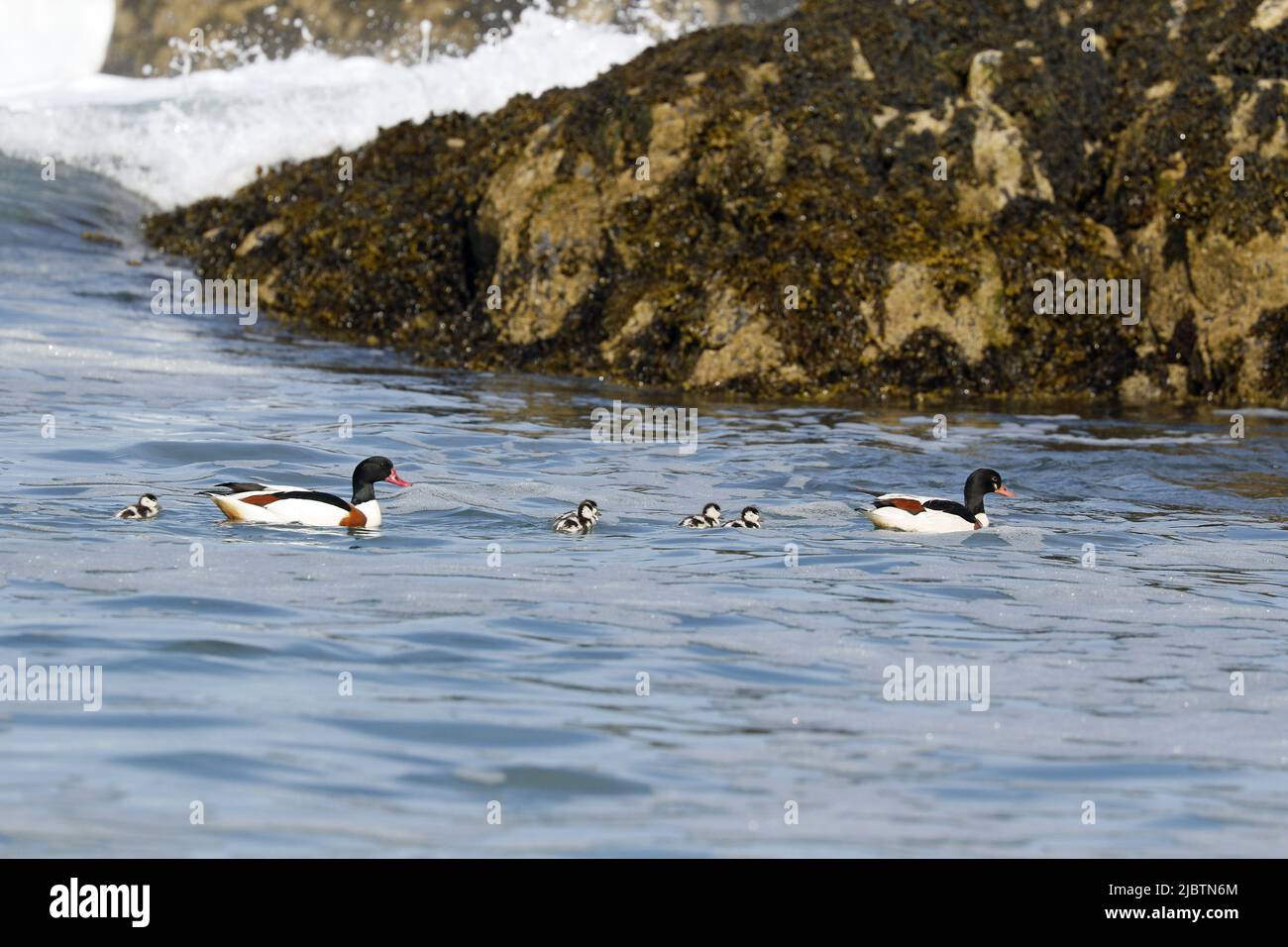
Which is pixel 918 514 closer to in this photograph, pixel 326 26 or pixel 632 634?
pixel 632 634

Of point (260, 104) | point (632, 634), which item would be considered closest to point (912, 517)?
point (632, 634)

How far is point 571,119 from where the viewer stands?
2177 centimetres

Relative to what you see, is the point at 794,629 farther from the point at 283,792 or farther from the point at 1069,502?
the point at 1069,502

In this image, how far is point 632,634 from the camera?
10055 millimetres

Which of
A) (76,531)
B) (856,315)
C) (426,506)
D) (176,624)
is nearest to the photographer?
(176,624)

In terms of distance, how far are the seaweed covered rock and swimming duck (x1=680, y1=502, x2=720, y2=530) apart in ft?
21.5

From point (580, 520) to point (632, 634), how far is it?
3.04m

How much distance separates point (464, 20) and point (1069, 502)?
25352 millimetres

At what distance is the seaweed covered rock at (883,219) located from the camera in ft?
65.2

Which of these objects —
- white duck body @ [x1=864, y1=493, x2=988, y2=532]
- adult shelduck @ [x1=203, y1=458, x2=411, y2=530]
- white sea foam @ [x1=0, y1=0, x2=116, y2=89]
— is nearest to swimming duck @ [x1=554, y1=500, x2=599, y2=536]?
adult shelduck @ [x1=203, y1=458, x2=411, y2=530]

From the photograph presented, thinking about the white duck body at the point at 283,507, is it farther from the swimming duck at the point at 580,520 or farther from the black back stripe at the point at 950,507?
the black back stripe at the point at 950,507

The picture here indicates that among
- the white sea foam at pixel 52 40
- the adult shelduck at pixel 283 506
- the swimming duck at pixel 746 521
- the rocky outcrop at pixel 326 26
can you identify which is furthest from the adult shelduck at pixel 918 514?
the white sea foam at pixel 52 40

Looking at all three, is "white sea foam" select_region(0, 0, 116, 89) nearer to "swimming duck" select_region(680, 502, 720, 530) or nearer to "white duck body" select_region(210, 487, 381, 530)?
"white duck body" select_region(210, 487, 381, 530)

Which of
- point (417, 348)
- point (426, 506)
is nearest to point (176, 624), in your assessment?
point (426, 506)
